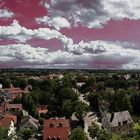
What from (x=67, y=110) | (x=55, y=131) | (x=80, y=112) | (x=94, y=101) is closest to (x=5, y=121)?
(x=55, y=131)

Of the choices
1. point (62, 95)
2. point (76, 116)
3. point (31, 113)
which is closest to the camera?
point (76, 116)

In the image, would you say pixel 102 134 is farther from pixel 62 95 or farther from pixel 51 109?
pixel 62 95

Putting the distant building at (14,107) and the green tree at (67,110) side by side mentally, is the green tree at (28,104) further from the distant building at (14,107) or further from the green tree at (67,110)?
the green tree at (67,110)

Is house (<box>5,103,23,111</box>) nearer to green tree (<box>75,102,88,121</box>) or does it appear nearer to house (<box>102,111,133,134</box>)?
green tree (<box>75,102,88,121</box>)

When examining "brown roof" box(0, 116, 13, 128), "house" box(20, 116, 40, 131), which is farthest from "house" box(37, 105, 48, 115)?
"brown roof" box(0, 116, 13, 128)

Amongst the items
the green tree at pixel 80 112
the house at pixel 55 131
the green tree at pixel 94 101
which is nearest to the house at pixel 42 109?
the green tree at pixel 94 101

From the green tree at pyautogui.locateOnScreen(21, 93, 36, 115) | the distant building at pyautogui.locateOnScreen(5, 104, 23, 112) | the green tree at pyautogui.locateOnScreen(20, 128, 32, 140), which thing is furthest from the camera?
the distant building at pyautogui.locateOnScreen(5, 104, 23, 112)

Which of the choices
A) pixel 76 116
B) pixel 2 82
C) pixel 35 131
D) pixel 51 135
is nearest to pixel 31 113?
pixel 76 116

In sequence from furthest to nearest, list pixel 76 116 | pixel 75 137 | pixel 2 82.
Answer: pixel 2 82 < pixel 76 116 < pixel 75 137
